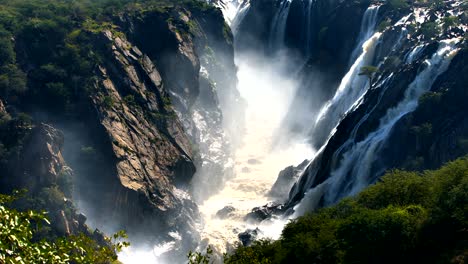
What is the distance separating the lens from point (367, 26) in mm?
121438

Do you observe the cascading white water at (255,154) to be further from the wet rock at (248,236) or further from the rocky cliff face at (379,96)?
the rocky cliff face at (379,96)

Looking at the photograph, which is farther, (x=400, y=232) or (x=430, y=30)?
(x=430, y=30)

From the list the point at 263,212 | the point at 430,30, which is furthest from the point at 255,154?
the point at 430,30

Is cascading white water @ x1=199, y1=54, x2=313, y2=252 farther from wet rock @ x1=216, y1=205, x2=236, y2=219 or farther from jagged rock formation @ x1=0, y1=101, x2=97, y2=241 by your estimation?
jagged rock formation @ x1=0, y1=101, x2=97, y2=241

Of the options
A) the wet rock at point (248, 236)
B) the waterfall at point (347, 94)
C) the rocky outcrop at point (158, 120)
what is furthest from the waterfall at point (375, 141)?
the rocky outcrop at point (158, 120)

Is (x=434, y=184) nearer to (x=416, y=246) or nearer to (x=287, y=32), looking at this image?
(x=416, y=246)

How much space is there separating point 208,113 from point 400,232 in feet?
259

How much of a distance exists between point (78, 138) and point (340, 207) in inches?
1886

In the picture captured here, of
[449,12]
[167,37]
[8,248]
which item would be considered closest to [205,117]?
[167,37]

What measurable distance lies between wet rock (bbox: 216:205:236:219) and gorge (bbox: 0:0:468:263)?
339mm

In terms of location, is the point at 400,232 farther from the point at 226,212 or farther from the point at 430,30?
the point at 430,30

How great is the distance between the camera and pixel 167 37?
11956 centimetres

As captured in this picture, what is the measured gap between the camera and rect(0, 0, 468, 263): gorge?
274 ft

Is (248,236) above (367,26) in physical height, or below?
below
